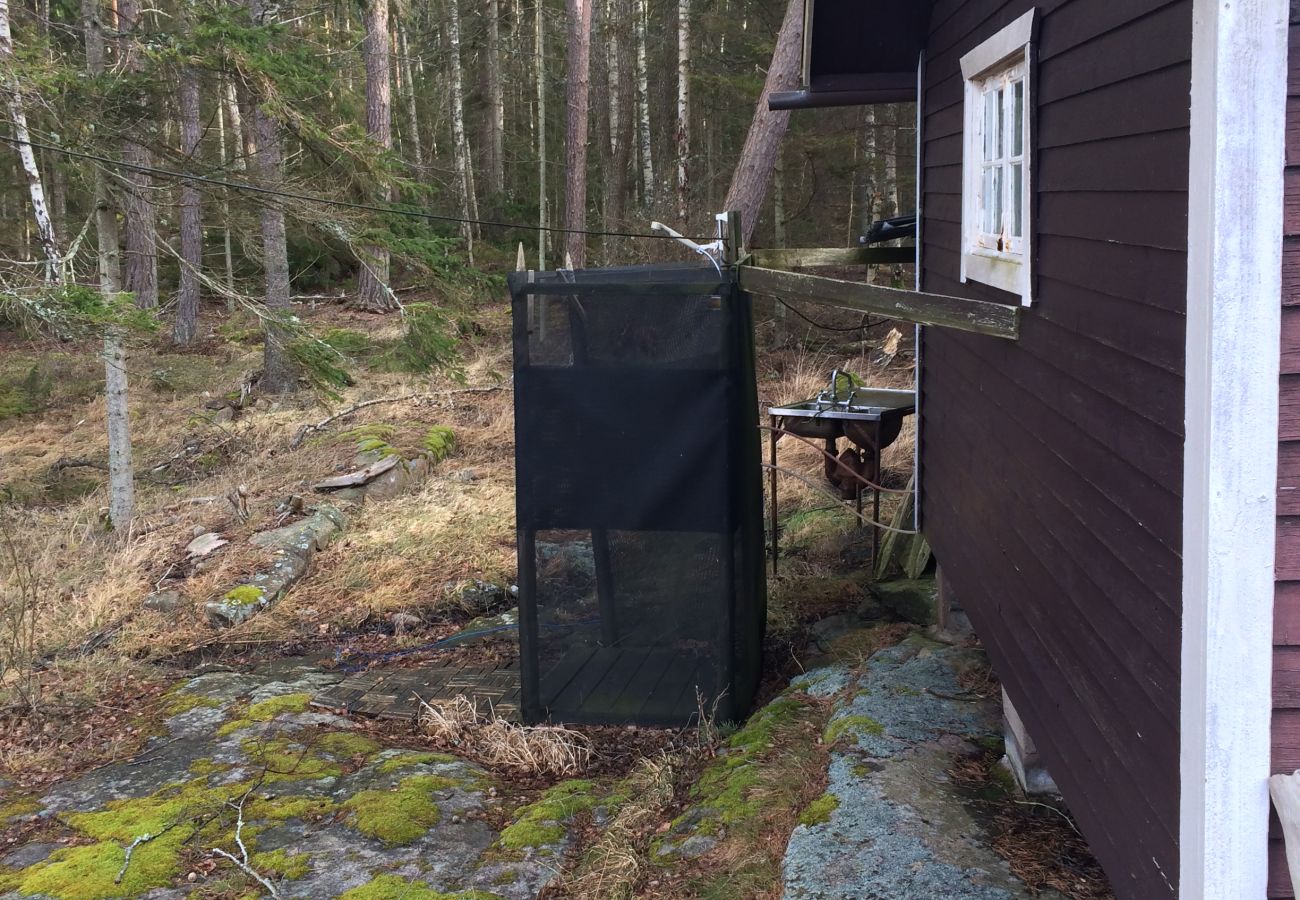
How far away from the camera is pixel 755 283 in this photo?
5.02 meters

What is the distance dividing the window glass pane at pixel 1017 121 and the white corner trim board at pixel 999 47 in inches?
5.3

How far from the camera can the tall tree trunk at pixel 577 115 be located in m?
16.0

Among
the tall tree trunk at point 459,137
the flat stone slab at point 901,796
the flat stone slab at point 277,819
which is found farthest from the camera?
the tall tree trunk at point 459,137

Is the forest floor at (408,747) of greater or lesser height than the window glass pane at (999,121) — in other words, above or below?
below

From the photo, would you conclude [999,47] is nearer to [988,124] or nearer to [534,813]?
[988,124]

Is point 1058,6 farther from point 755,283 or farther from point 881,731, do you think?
point 881,731

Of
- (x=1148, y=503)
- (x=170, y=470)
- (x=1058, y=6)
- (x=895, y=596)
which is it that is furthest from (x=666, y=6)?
(x=1148, y=503)

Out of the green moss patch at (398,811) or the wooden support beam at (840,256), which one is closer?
the green moss patch at (398,811)

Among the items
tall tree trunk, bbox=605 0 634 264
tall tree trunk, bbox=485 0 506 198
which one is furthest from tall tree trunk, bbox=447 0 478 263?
tall tree trunk, bbox=605 0 634 264

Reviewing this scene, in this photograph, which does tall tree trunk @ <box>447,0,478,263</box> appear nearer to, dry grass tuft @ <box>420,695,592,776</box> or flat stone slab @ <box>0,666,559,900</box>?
dry grass tuft @ <box>420,695,592,776</box>

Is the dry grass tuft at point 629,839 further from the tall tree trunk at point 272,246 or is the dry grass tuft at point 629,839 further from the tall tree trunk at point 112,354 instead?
the tall tree trunk at point 112,354

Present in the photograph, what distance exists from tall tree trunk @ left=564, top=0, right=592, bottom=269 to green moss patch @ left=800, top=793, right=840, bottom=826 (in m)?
12.7

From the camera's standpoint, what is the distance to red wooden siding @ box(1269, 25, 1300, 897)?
1983 millimetres

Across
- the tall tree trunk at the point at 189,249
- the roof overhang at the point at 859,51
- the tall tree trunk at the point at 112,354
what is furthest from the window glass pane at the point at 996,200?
the tall tree trunk at the point at 189,249
